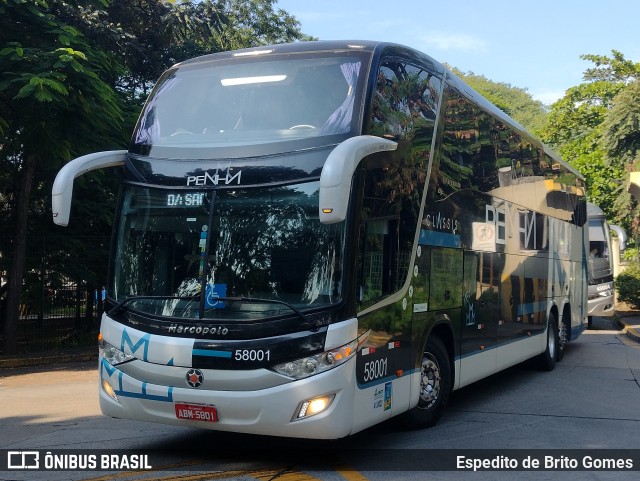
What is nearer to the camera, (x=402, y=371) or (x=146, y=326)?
(x=146, y=326)

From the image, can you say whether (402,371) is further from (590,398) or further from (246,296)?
(590,398)

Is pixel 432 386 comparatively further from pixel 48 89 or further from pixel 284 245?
pixel 48 89

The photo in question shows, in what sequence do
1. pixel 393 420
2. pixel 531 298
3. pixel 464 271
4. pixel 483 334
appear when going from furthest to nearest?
pixel 531 298
pixel 483 334
pixel 464 271
pixel 393 420

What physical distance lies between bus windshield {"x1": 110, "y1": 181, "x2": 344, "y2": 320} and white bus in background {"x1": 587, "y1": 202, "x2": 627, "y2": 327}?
729 inches

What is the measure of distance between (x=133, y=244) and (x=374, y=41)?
3056 mm

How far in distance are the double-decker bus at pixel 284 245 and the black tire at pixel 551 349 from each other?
199 inches

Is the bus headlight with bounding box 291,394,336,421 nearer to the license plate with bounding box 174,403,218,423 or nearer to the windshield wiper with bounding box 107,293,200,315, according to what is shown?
the license plate with bounding box 174,403,218,423

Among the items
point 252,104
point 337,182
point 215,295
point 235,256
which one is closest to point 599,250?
point 252,104

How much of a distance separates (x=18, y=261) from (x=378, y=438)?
1109cm

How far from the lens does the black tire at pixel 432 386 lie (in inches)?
320

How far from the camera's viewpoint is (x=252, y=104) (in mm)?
7211

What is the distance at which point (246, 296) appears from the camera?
21.2ft

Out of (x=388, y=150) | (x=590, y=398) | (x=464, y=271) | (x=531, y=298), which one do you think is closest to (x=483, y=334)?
(x=464, y=271)

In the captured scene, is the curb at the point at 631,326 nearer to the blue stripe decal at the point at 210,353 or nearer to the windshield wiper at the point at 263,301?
the windshield wiper at the point at 263,301
